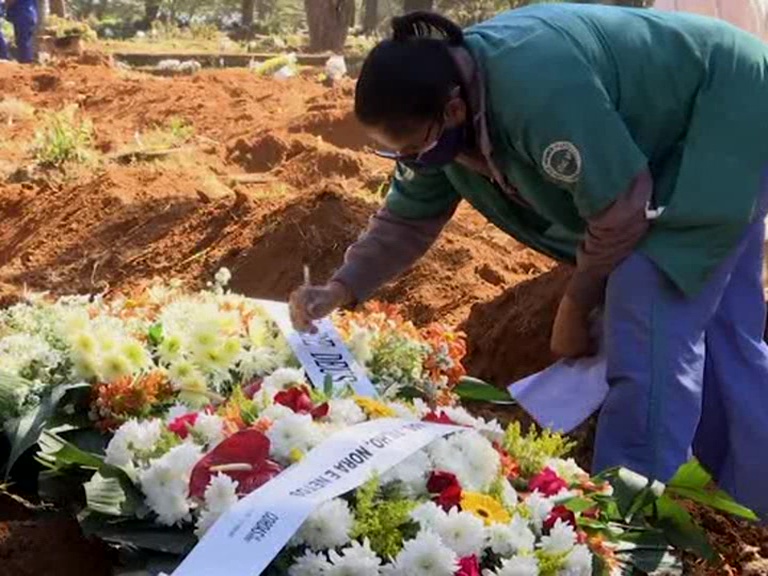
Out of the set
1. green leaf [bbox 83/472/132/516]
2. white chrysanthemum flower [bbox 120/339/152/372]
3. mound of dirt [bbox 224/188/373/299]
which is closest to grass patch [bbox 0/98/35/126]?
mound of dirt [bbox 224/188/373/299]

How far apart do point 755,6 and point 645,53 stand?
2.84 metres

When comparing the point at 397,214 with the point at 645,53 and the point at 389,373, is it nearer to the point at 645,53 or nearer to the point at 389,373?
the point at 389,373

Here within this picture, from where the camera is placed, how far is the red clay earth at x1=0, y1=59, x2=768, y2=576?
19.2ft

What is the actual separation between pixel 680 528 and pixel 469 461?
0.46 meters

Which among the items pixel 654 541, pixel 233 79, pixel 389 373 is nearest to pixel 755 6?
pixel 389 373

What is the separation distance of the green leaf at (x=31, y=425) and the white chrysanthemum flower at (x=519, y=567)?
113cm

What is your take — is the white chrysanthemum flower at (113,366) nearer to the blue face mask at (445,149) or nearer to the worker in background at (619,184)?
the worker in background at (619,184)

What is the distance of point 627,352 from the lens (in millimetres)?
3736

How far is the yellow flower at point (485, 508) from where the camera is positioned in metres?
2.76

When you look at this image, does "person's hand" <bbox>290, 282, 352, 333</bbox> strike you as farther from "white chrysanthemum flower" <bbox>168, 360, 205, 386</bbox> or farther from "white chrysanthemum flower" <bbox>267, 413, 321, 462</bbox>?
"white chrysanthemum flower" <bbox>267, 413, 321, 462</bbox>

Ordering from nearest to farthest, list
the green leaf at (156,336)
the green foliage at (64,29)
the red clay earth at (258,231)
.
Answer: the green leaf at (156,336), the red clay earth at (258,231), the green foliage at (64,29)

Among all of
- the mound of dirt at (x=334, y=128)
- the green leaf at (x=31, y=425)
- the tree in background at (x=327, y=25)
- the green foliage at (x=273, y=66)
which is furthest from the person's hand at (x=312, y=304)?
the tree in background at (x=327, y=25)

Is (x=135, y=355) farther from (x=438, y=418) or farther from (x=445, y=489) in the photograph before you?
(x=445, y=489)

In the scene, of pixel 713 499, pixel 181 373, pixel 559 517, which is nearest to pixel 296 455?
pixel 559 517
